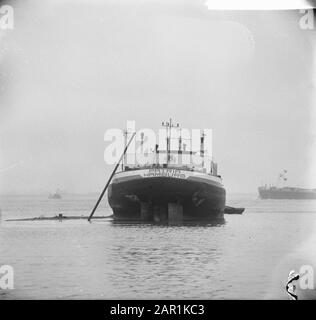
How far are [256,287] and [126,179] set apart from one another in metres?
19.8

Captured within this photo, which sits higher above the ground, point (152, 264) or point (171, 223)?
point (152, 264)

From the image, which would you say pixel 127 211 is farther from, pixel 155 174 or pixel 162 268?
pixel 162 268

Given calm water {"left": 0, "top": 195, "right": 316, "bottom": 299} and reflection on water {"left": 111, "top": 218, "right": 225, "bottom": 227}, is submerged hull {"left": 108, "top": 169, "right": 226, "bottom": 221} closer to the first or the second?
reflection on water {"left": 111, "top": 218, "right": 225, "bottom": 227}

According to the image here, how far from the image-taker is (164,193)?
94.0ft

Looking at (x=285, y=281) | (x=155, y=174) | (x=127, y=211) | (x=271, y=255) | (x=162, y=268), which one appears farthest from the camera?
(x=127, y=211)

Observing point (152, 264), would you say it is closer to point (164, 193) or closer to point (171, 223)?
point (164, 193)

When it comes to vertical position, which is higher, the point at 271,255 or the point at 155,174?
the point at 155,174

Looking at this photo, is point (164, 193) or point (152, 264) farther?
point (164, 193)

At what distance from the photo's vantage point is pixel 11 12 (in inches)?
300

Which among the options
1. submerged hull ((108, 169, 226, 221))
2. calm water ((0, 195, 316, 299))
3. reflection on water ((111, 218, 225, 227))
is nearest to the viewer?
calm water ((0, 195, 316, 299))

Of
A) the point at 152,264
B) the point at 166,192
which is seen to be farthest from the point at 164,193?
the point at 152,264

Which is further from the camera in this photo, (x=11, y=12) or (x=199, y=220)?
(x=199, y=220)

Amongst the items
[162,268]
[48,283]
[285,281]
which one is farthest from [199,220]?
[285,281]

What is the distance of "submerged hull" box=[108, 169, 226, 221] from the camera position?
93.7 ft
